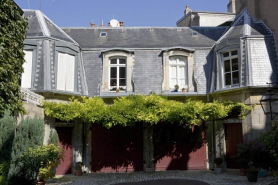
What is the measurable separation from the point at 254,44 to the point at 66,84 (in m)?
8.10

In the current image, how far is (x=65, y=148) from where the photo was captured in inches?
509

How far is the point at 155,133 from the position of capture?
13.9m

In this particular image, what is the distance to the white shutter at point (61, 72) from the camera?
12.5m

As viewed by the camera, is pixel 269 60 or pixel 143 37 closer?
pixel 269 60

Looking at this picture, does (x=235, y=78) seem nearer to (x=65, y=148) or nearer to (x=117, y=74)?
(x=117, y=74)

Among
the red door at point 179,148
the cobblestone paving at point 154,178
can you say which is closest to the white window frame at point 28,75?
the cobblestone paving at point 154,178

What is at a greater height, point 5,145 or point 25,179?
point 5,145

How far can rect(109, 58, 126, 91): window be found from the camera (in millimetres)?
13861

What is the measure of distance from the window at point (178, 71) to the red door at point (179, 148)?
202 cm

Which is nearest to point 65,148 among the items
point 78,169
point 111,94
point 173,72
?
point 78,169

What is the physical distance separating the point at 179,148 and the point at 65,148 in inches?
203

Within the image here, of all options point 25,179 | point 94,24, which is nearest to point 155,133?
point 25,179

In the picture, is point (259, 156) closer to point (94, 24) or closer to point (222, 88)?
point (222, 88)

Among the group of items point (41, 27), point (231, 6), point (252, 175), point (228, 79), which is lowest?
point (252, 175)
